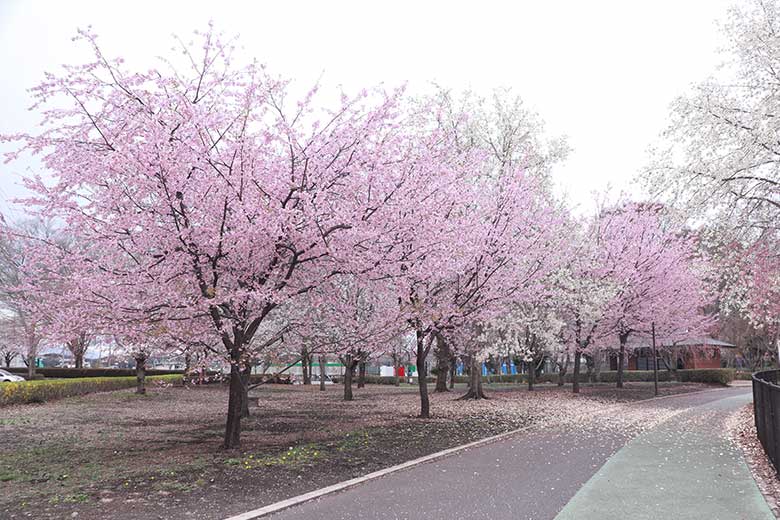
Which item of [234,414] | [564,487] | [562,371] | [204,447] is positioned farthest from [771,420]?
[562,371]

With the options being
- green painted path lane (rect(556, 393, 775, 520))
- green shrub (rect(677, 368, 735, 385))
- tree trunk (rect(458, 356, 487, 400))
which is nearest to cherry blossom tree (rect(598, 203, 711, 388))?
tree trunk (rect(458, 356, 487, 400))

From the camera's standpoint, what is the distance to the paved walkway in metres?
6.64

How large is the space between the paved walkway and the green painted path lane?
11mm

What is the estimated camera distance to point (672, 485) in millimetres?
7988

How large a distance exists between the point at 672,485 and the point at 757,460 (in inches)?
122

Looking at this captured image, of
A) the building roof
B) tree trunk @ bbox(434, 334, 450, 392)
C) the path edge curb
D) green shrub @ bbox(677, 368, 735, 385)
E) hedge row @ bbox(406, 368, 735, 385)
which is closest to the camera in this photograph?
the path edge curb

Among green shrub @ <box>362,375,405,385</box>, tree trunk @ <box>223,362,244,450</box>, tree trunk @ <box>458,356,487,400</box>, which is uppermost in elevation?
tree trunk @ <box>223,362,244,450</box>

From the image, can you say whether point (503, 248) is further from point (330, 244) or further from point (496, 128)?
point (496, 128)

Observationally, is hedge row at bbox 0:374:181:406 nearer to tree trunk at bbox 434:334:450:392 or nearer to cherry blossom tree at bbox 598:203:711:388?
tree trunk at bbox 434:334:450:392

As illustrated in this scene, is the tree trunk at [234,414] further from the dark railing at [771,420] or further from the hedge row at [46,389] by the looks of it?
the hedge row at [46,389]

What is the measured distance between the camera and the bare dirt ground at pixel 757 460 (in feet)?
24.4

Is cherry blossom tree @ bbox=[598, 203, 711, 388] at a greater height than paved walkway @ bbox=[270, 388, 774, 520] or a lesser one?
greater

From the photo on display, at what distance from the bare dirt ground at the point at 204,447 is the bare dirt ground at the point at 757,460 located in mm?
2156

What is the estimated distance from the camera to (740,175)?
44.3 feet
